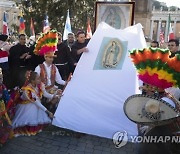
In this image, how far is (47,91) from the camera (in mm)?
5383

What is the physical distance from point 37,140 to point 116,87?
1578 mm

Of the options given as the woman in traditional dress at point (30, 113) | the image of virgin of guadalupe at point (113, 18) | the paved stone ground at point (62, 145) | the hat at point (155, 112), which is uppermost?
the image of virgin of guadalupe at point (113, 18)

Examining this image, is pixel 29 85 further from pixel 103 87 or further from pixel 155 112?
pixel 155 112

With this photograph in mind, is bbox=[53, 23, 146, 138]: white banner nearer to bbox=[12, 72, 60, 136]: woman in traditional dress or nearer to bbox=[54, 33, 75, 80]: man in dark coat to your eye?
bbox=[12, 72, 60, 136]: woman in traditional dress

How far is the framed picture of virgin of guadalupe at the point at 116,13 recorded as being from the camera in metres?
7.62

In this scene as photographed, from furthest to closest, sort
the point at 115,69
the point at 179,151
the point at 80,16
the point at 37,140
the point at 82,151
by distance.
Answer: the point at 80,16 < the point at 115,69 < the point at 37,140 < the point at 82,151 < the point at 179,151

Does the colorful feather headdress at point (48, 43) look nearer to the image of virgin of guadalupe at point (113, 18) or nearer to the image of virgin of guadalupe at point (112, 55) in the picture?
the image of virgin of guadalupe at point (112, 55)

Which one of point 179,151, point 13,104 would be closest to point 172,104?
point 179,151

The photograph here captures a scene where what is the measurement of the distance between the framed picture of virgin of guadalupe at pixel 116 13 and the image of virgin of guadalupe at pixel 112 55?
2815 mm

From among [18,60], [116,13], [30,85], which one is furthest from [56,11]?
[30,85]

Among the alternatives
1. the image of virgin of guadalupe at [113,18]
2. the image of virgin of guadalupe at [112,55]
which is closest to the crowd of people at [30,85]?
the image of virgin of guadalupe at [112,55]

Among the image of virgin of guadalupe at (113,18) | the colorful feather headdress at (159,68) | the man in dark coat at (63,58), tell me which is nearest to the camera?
the colorful feather headdress at (159,68)

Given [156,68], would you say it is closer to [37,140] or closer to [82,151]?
[82,151]

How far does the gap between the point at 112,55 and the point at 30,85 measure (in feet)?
5.04
